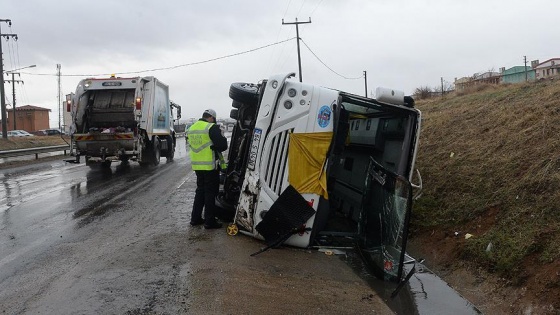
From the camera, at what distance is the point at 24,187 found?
10711 mm

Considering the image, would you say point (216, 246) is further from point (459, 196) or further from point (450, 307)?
point (459, 196)

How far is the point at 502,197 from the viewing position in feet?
18.7

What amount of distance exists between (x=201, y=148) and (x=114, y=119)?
29.2 ft

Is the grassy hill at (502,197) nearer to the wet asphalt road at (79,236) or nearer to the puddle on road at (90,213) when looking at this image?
the wet asphalt road at (79,236)

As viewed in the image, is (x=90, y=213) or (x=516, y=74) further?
(x=516, y=74)

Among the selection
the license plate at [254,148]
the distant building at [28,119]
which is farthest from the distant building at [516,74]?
the distant building at [28,119]

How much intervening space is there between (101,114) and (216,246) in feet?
32.9

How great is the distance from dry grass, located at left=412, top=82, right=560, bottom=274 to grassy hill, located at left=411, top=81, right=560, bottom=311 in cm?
1

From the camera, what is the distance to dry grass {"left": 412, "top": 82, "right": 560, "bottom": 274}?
15.6ft

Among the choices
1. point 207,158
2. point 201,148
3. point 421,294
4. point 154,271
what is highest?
point 201,148

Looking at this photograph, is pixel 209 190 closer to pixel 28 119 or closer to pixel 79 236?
pixel 79 236

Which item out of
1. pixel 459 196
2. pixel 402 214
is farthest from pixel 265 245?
pixel 459 196

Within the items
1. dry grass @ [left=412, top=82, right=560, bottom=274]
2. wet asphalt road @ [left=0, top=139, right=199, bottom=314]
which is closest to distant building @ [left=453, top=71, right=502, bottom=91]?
dry grass @ [left=412, top=82, right=560, bottom=274]

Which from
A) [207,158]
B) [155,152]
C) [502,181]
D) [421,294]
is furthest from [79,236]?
[155,152]
